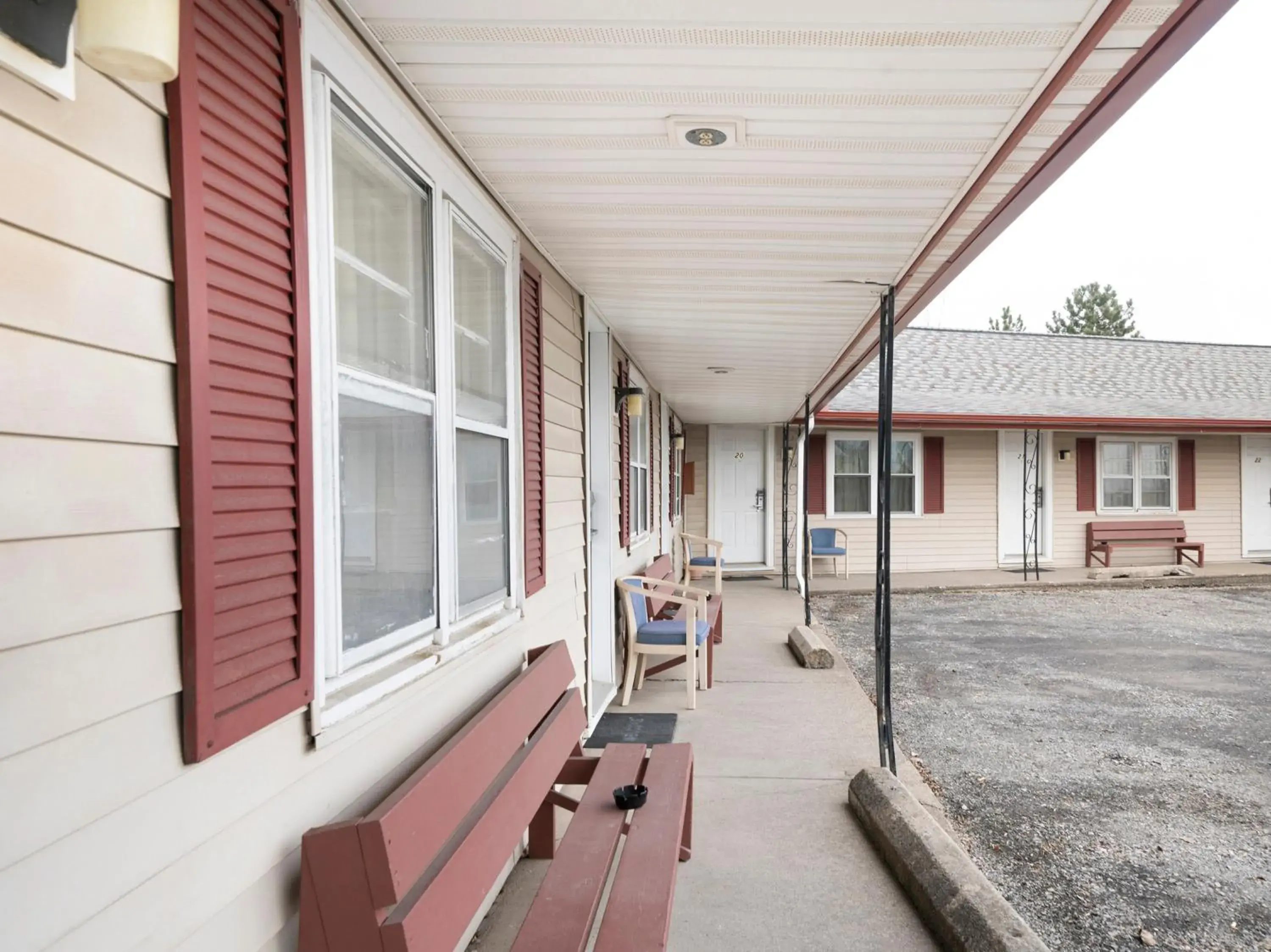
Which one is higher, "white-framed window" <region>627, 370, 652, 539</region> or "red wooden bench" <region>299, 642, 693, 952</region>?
"white-framed window" <region>627, 370, 652, 539</region>

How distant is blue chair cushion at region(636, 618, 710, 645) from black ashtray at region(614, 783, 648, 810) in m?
2.73

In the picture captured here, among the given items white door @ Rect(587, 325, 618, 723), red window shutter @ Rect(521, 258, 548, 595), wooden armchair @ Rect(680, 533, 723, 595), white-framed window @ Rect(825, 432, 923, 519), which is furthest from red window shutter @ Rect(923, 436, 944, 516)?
red window shutter @ Rect(521, 258, 548, 595)

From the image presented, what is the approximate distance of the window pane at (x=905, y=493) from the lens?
12469 millimetres

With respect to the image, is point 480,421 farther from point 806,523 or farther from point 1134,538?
point 1134,538

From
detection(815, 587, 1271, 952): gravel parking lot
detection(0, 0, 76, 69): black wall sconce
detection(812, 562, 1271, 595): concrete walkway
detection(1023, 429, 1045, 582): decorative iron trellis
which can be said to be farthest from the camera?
detection(1023, 429, 1045, 582): decorative iron trellis

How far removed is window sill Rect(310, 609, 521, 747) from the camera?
1550 mm

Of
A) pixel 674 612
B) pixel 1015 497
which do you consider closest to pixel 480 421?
pixel 674 612

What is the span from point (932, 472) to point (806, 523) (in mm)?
5280

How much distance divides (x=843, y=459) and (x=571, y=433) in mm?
9122

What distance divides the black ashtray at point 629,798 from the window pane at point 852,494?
10355 mm

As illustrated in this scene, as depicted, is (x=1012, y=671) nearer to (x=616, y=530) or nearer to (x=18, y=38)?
(x=616, y=530)

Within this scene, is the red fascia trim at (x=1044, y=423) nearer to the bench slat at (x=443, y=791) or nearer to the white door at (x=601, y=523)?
the white door at (x=601, y=523)

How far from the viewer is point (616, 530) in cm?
549

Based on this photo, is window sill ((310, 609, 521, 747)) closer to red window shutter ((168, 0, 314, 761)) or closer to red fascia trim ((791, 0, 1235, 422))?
red window shutter ((168, 0, 314, 761))
